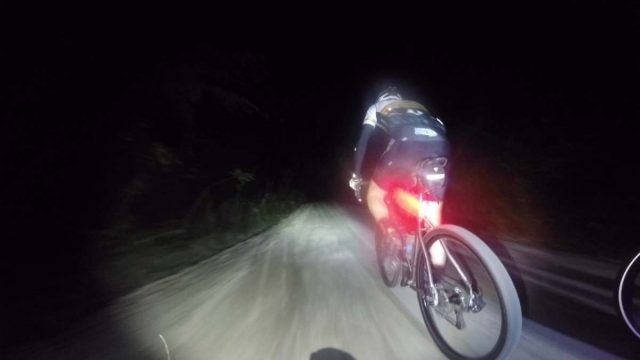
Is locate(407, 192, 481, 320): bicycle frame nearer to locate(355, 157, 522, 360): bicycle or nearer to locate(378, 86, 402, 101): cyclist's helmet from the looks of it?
locate(355, 157, 522, 360): bicycle

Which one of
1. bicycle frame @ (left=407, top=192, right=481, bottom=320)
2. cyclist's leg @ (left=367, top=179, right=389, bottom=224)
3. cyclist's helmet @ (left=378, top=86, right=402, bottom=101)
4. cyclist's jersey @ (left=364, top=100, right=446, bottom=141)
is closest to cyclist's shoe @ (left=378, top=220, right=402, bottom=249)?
cyclist's leg @ (left=367, top=179, right=389, bottom=224)

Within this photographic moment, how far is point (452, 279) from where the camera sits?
387 centimetres

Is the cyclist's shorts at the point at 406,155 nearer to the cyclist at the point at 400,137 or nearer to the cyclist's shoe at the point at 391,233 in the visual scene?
the cyclist at the point at 400,137

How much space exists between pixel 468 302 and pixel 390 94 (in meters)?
1.99

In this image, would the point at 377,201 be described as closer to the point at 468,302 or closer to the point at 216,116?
the point at 468,302

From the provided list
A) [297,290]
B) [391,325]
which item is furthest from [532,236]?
[391,325]

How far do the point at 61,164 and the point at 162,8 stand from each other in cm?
406

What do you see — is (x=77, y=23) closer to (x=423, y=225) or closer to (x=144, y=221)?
(x=144, y=221)

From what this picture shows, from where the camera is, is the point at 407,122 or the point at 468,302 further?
the point at 407,122

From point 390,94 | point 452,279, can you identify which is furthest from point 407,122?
point 452,279

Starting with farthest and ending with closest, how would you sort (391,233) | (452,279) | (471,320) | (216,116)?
1. (216,116)
2. (391,233)
3. (471,320)
4. (452,279)

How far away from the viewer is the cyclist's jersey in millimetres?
4180

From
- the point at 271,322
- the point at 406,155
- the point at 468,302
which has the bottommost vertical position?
the point at 271,322

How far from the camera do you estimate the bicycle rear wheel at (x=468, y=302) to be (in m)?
3.17
